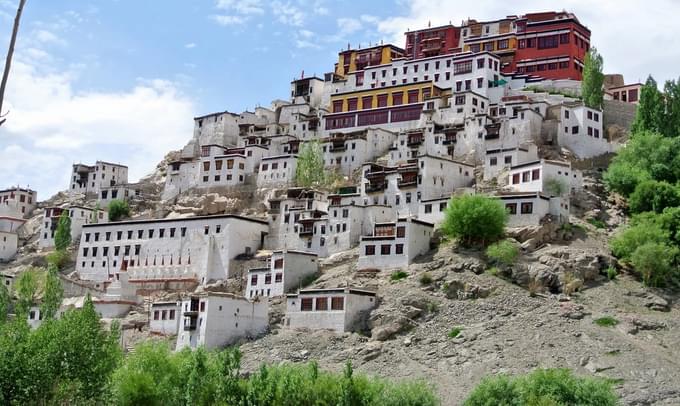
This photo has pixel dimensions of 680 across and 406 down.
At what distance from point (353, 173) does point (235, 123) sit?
16151 millimetres

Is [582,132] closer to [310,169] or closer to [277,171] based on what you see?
[310,169]

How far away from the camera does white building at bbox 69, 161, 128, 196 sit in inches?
3413

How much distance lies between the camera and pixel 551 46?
3187 inches

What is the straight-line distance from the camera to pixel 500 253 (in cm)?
5606

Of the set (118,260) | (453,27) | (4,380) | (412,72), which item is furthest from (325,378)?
(453,27)

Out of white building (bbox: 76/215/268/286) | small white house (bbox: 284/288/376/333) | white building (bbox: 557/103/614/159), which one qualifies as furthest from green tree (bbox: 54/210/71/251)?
white building (bbox: 557/103/614/159)

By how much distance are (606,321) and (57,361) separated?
26491mm

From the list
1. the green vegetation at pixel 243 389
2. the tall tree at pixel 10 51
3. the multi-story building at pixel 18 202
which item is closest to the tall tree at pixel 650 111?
the green vegetation at pixel 243 389

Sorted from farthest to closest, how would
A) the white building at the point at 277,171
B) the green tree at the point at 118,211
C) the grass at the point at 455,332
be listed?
the green tree at the point at 118,211, the white building at the point at 277,171, the grass at the point at 455,332

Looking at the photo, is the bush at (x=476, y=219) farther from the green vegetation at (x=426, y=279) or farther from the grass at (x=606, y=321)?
the grass at (x=606, y=321)

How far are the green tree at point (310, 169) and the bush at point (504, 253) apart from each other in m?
19.5

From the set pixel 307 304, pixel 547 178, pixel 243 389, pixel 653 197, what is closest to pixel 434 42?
pixel 547 178

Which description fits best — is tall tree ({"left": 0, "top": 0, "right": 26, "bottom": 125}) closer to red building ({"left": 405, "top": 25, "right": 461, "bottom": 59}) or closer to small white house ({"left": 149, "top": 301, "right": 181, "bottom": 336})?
small white house ({"left": 149, "top": 301, "right": 181, "bottom": 336})

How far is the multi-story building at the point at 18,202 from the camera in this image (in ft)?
288
